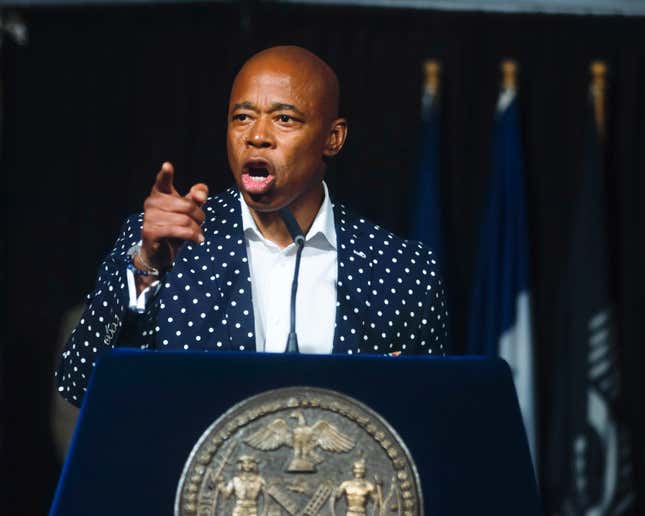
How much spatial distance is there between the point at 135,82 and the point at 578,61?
1.53 meters

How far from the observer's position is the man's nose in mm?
1896

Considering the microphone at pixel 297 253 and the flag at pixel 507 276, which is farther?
the flag at pixel 507 276

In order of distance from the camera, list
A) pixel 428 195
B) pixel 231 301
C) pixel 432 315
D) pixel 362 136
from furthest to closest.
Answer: pixel 428 195 → pixel 362 136 → pixel 432 315 → pixel 231 301

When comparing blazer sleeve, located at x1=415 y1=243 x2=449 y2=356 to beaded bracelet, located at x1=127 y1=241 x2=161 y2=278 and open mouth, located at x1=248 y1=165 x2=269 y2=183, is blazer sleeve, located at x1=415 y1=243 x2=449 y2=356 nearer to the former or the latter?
open mouth, located at x1=248 y1=165 x2=269 y2=183

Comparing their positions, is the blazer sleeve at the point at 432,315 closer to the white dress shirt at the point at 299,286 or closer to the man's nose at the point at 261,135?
the white dress shirt at the point at 299,286

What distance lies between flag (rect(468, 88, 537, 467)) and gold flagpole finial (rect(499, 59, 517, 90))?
0.08 m

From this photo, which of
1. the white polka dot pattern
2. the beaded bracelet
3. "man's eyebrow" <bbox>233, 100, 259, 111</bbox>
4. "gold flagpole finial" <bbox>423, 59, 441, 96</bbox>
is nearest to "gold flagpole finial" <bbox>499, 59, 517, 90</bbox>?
"gold flagpole finial" <bbox>423, 59, 441, 96</bbox>

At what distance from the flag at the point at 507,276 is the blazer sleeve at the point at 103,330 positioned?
2063 mm

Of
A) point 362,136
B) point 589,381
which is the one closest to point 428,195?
point 589,381

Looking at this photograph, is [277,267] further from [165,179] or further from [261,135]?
[165,179]

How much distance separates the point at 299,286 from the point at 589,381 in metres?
2.10

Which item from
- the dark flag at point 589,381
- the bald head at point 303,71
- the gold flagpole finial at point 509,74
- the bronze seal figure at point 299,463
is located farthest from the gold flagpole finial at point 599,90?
the bronze seal figure at point 299,463

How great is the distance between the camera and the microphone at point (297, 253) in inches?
64.9

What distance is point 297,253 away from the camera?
1.71 metres
